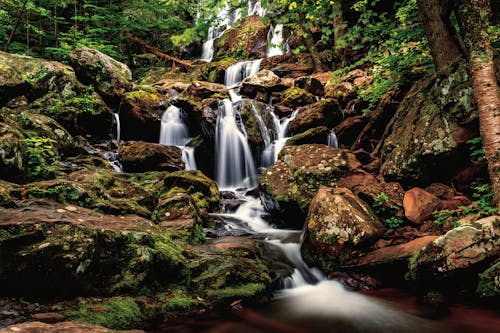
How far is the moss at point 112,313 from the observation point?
9.14 ft

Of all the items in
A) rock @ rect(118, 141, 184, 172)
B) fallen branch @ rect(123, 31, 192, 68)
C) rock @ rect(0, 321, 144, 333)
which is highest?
fallen branch @ rect(123, 31, 192, 68)

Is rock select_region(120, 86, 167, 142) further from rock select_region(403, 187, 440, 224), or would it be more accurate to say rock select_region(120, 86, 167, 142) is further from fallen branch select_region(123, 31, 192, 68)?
fallen branch select_region(123, 31, 192, 68)

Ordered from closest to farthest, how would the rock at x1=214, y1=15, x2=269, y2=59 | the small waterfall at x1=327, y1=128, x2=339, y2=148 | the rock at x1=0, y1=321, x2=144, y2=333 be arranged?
the rock at x1=0, y1=321, x2=144, y2=333 → the small waterfall at x1=327, y1=128, x2=339, y2=148 → the rock at x1=214, y1=15, x2=269, y2=59

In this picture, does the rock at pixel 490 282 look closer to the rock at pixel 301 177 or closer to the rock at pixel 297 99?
the rock at pixel 301 177

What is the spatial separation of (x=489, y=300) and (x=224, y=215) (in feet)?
18.7

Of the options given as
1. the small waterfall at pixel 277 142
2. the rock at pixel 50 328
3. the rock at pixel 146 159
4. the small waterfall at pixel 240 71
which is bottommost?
the rock at pixel 50 328

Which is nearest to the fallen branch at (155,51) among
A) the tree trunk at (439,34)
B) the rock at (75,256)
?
the tree trunk at (439,34)

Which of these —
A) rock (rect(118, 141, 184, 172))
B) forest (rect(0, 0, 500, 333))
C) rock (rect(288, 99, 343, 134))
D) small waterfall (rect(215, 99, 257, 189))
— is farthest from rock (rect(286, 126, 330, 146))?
rock (rect(118, 141, 184, 172))

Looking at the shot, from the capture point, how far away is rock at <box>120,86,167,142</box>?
506 inches

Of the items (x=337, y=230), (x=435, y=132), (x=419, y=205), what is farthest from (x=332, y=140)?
(x=337, y=230)

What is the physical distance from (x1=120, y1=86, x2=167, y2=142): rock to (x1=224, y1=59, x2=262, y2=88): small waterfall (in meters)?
6.50

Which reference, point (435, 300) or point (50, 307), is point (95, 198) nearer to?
point (50, 307)

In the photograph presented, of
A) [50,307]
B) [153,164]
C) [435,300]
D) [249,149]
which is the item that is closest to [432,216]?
[435,300]

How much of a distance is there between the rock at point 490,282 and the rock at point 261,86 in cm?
1179
